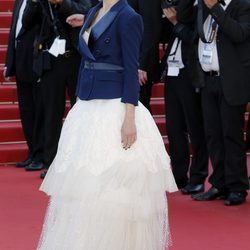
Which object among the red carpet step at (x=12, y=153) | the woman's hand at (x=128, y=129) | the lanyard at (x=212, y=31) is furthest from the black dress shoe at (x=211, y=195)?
the woman's hand at (x=128, y=129)

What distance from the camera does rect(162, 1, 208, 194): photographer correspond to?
6.48 meters

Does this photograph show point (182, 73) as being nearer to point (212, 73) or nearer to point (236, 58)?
point (212, 73)

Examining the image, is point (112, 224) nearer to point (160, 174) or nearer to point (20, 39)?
point (160, 174)

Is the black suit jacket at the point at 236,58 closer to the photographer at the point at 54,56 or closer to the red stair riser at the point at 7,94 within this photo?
the photographer at the point at 54,56

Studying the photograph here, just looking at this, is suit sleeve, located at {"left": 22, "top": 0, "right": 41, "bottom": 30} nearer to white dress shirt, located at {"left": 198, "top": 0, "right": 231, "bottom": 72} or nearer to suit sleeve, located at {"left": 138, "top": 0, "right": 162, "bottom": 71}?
Result: suit sleeve, located at {"left": 138, "top": 0, "right": 162, "bottom": 71}

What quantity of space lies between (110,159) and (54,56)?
10.7ft

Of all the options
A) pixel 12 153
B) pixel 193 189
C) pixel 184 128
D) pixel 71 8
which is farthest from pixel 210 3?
pixel 12 153

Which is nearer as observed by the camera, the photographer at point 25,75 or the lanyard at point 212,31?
the lanyard at point 212,31

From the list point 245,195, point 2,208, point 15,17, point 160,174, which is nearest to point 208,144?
point 245,195

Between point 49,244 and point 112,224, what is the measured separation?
0.41 metres

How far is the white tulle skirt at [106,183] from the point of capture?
405 cm

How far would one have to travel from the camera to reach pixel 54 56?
715 centimetres

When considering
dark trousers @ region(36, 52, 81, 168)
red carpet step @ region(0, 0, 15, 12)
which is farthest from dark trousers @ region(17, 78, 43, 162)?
red carpet step @ region(0, 0, 15, 12)

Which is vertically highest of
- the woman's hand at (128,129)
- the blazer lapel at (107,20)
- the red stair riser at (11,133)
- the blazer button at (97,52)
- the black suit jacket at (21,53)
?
the blazer lapel at (107,20)
